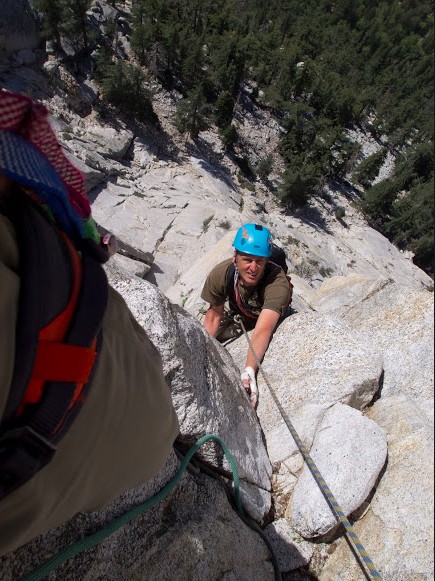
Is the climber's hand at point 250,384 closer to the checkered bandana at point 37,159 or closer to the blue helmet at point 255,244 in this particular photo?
the blue helmet at point 255,244

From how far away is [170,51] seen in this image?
33656mm

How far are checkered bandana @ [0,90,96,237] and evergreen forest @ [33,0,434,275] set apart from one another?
1826 cm

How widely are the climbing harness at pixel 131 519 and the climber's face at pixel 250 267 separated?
194 cm

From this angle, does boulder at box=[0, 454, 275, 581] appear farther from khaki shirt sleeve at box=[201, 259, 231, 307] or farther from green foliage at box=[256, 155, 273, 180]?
green foliage at box=[256, 155, 273, 180]

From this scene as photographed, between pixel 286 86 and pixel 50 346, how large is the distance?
4909 cm

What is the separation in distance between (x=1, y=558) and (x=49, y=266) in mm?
1602

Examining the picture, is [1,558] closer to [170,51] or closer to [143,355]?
[143,355]

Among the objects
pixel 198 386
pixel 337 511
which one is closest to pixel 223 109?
pixel 198 386

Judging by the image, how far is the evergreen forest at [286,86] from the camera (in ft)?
95.0

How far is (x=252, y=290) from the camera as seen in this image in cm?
430

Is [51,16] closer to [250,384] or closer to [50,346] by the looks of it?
[250,384]

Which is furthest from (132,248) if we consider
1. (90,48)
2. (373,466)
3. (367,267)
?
(90,48)

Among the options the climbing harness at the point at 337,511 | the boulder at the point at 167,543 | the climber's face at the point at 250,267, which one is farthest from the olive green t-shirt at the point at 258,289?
the boulder at the point at 167,543

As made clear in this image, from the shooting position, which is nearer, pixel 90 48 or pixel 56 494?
pixel 56 494
